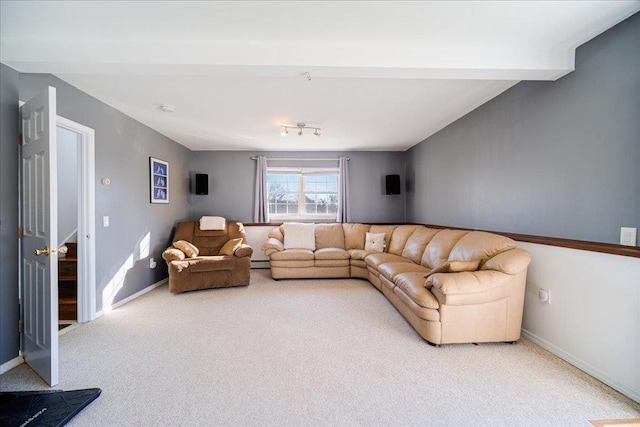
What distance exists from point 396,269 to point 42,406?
10.1ft

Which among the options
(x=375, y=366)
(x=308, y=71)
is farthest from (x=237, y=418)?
(x=308, y=71)

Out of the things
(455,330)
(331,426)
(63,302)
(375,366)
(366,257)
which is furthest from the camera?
Answer: (366,257)

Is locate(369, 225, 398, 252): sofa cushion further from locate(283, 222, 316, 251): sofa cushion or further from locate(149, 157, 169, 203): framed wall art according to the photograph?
locate(149, 157, 169, 203): framed wall art

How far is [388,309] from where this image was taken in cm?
315

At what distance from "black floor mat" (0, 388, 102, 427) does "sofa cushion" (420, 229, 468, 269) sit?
323cm

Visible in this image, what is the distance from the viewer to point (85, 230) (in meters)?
2.85

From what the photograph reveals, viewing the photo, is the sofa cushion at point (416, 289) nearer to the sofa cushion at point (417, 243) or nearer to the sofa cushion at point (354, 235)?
the sofa cushion at point (417, 243)

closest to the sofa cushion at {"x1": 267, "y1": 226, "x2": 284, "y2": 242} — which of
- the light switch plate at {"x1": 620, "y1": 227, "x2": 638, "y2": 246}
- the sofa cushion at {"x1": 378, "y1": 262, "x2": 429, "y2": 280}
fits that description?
the sofa cushion at {"x1": 378, "y1": 262, "x2": 429, "y2": 280}

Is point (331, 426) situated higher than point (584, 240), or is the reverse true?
point (584, 240)

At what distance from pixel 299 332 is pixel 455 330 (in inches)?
55.0

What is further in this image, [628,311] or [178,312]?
[178,312]

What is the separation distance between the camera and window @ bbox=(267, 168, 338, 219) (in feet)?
18.8

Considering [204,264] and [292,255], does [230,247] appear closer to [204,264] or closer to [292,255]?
[204,264]

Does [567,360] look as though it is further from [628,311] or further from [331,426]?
[331,426]
